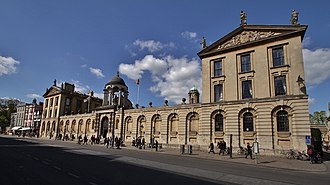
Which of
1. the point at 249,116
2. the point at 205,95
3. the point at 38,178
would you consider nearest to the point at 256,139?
the point at 249,116

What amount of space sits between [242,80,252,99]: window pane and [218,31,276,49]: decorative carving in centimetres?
577

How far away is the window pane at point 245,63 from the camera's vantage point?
94.5ft

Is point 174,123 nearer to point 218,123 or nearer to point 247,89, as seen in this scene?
point 218,123

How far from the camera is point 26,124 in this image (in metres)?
85.4

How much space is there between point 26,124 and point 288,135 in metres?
93.4

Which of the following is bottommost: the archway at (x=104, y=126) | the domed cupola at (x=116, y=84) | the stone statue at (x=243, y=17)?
the archway at (x=104, y=126)

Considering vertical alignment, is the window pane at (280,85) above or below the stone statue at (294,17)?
below

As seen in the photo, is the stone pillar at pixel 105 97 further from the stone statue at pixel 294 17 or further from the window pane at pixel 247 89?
the stone statue at pixel 294 17

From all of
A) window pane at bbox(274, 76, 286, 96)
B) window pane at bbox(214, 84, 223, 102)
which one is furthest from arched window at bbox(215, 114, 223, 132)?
window pane at bbox(274, 76, 286, 96)

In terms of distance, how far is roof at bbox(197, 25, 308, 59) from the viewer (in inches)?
1020

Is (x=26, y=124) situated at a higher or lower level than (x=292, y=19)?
lower

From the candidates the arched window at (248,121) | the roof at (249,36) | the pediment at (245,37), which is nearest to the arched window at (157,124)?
the roof at (249,36)

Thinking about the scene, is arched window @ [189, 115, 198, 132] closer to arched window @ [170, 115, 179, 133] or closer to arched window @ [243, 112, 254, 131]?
arched window @ [170, 115, 179, 133]

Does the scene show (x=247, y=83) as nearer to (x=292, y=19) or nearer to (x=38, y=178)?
(x=292, y=19)
